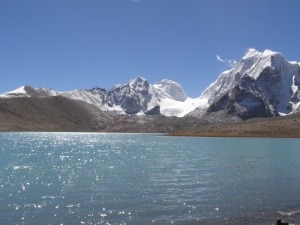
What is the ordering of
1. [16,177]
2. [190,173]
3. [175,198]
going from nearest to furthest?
[175,198] < [16,177] < [190,173]

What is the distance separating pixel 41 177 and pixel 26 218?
28.2 m

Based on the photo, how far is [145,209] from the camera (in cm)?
4409

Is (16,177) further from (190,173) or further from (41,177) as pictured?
(190,173)

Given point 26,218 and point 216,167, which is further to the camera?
point 216,167

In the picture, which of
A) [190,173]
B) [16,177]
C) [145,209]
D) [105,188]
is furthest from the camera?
[190,173]

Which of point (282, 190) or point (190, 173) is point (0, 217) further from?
point (190, 173)

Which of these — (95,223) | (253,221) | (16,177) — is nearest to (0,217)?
(95,223)

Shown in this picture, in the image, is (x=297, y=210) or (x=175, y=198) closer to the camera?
(x=297, y=210)

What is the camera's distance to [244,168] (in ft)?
277

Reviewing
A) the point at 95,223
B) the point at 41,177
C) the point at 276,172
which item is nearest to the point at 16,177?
the point at 41,177

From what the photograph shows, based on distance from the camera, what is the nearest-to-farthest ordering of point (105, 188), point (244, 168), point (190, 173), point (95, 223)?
point (95, 223), point (105, 188), point (190, 173), point (244, 168)

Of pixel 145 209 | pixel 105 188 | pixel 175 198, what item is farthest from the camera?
pixel 105 188

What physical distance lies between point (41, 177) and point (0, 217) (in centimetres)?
2761

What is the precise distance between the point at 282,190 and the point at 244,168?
87.6 ft
